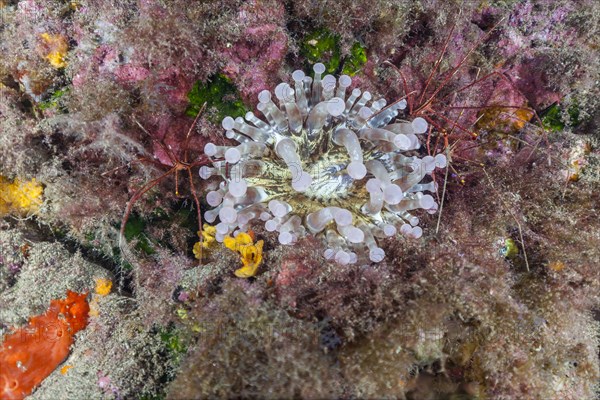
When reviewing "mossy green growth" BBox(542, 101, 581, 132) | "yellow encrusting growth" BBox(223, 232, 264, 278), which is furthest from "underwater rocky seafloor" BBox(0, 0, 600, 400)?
"mossy green growth" BBox(542, 101, 581, 132)

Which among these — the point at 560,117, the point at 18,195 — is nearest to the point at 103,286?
the point at 18,195

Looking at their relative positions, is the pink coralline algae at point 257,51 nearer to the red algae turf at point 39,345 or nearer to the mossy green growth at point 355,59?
the mossy green growth at point 355,59

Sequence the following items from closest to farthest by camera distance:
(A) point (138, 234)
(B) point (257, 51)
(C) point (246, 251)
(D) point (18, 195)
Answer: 1. (C) point (246, 251)
2. (B) point (257, 51)
3. (D) point (18, 195)
4. (A) point (138, 234)

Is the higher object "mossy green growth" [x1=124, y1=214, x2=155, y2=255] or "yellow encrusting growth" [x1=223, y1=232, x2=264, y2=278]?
"yellow encrusting growth" [x1=223, y1=232, x2=264, y2=278]

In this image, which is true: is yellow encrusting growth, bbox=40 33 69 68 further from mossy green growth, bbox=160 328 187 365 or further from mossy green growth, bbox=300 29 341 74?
mossy green growth, bbox=160 328 187 365

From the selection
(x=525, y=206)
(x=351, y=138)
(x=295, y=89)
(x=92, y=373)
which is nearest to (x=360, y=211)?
(x=351, y=138)

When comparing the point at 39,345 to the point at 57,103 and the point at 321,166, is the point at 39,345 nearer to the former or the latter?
the point at 57,103
